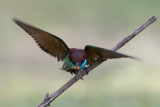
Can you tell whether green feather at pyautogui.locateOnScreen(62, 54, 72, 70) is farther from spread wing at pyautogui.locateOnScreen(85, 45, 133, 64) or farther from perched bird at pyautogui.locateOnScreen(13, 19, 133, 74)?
spread wing at pyautogui.locateOnScreen(85, 45, 133, 64)

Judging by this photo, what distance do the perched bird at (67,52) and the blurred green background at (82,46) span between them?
78.8 inches

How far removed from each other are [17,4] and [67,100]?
451 centimetres

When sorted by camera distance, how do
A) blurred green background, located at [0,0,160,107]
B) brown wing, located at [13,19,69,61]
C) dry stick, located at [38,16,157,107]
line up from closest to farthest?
dry stick, located at [38,16,157,107]
brown wing, located at [13,19,69,61]
blurred green background, located at [0,0,160,107]

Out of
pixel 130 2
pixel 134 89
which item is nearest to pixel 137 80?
pixel 134 89

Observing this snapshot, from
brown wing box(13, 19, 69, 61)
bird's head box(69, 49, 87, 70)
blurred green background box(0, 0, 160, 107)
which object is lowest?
bird's head box(69, 49, 87, 70)

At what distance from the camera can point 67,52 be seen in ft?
11.5

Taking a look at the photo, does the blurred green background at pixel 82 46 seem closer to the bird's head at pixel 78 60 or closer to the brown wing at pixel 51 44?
the brown wing at pixel 51 44

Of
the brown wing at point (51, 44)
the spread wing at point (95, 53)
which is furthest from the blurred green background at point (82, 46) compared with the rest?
the spread wing at point (95, 53)

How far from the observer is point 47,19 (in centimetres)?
896

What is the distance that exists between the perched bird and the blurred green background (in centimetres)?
200

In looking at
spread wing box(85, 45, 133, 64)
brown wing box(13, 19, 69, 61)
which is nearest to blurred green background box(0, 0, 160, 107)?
brown wing box(13, 19, 69, 61)

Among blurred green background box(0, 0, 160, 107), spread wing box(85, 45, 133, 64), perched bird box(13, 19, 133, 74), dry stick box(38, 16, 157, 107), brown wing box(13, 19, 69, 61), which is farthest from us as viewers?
blurred green background box(0, 0, 160, 107)

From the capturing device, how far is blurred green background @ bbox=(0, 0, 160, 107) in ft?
18.8

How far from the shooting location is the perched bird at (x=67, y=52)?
10.7 feet
